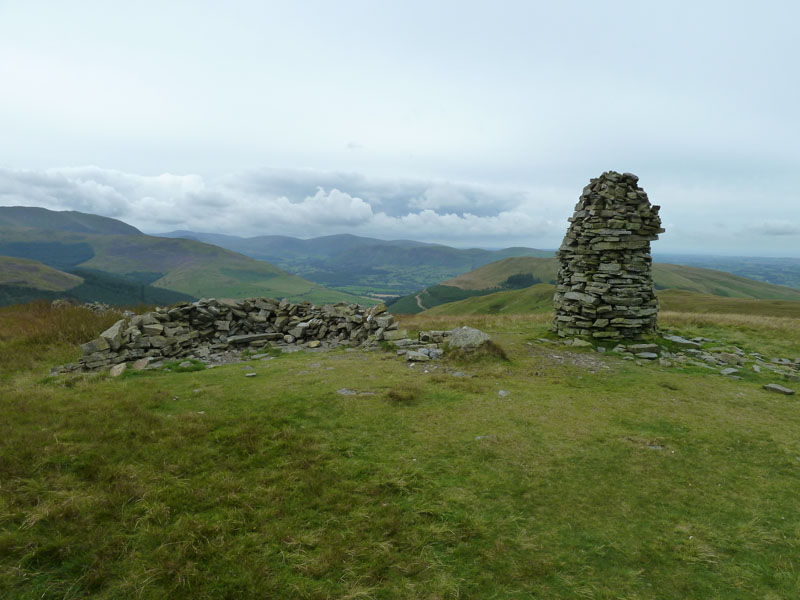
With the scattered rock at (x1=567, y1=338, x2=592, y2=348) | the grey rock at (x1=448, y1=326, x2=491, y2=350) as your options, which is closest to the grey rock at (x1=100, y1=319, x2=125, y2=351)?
the grey rock at (x1=448, y1=326, x2=491, y2=350)

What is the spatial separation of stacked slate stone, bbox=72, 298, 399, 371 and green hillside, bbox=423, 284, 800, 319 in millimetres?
26835

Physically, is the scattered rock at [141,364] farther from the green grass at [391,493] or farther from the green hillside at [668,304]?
the green hillside at [668,304]

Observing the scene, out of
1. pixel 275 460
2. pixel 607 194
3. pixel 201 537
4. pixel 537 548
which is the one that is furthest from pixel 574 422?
pixel 607 194

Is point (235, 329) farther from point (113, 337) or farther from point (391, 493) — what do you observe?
point (391, 493)

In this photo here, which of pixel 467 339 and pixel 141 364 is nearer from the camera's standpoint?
pixel 141 364

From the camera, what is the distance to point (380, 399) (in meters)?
10.5

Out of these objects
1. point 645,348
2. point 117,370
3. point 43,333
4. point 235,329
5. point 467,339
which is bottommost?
point 117,370

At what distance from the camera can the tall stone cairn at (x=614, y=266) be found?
18562 millimetres

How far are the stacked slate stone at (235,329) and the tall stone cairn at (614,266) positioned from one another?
10.3m

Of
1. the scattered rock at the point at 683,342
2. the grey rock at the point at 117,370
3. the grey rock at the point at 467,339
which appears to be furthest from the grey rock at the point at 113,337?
the scattered rock at the point at 683,342

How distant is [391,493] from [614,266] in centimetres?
1754

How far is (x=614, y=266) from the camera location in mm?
18625

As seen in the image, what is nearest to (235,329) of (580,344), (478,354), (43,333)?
(43,333)

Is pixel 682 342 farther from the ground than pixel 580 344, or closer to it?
farther from the ground
